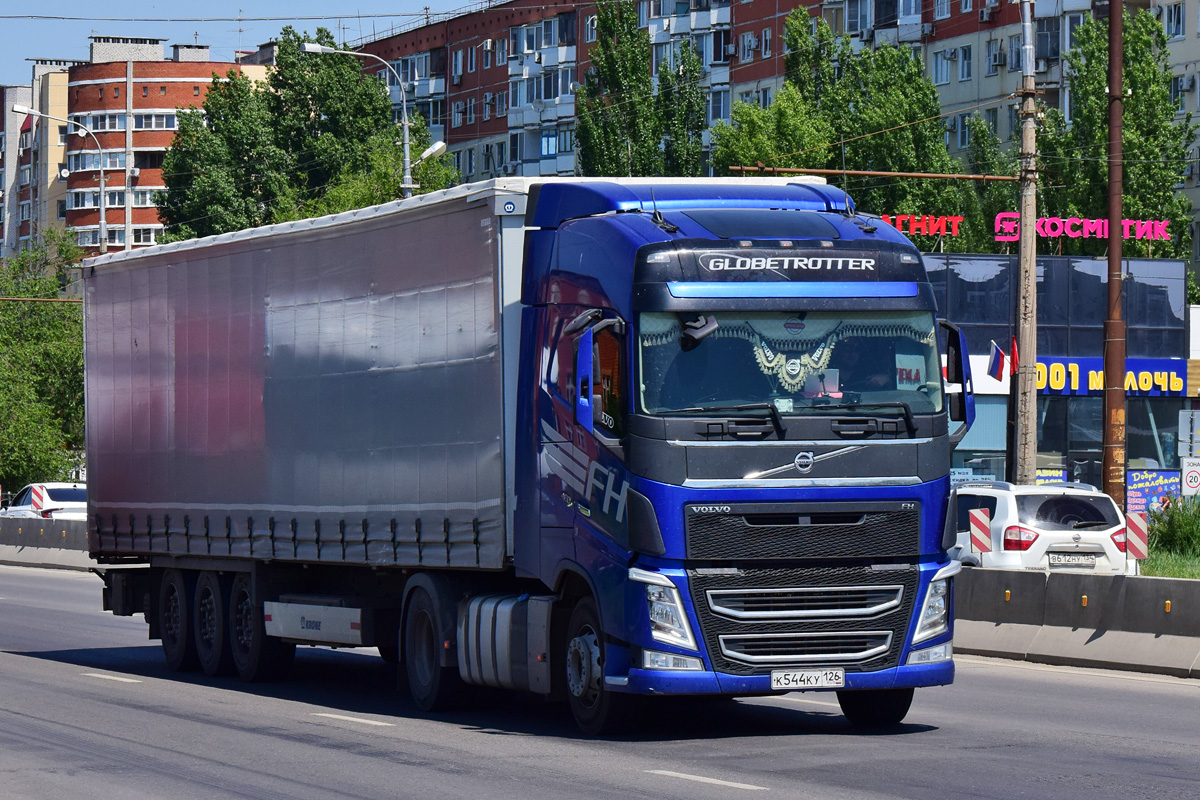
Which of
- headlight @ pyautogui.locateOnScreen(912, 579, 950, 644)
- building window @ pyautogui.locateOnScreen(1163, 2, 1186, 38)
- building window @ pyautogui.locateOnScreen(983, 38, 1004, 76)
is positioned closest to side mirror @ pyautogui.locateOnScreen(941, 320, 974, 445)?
headlight @ pyautogui.locateOnScreen(912, 579, 950, 644)

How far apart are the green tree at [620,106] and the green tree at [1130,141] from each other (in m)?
15.2

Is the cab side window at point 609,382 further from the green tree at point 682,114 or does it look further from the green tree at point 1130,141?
the green tree at point 682,114

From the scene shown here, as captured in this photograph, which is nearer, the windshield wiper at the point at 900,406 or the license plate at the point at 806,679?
the license plate at the point at 806,679

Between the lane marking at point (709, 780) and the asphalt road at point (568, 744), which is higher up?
the lane marking at point (709, 780)

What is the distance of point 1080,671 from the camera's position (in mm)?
18547

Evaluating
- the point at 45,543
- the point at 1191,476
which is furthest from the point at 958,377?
the point at 45,543

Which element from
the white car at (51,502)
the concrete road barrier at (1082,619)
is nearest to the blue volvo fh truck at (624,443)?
the concrete road barrier at (1082,619)

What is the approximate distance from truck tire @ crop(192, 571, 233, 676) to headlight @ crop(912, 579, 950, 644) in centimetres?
791

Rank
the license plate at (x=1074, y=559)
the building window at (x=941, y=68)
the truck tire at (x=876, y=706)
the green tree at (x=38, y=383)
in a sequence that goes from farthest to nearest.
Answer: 1. the building window at (x=941, y=68)
2. the green tree at (x=38, y=383)
3. the license plate at (x=1074, y=559)
4. the truck tire at (x=876, y=706)

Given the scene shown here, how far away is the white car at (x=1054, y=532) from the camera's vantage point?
79.5ft

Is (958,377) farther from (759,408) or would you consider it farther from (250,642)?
(250,642)

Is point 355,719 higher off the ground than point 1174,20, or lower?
lower

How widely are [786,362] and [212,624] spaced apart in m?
8.23

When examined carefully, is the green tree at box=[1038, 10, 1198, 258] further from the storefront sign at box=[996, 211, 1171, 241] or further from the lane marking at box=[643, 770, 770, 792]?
the lane marking at box=[643, 770, 770, 792]
